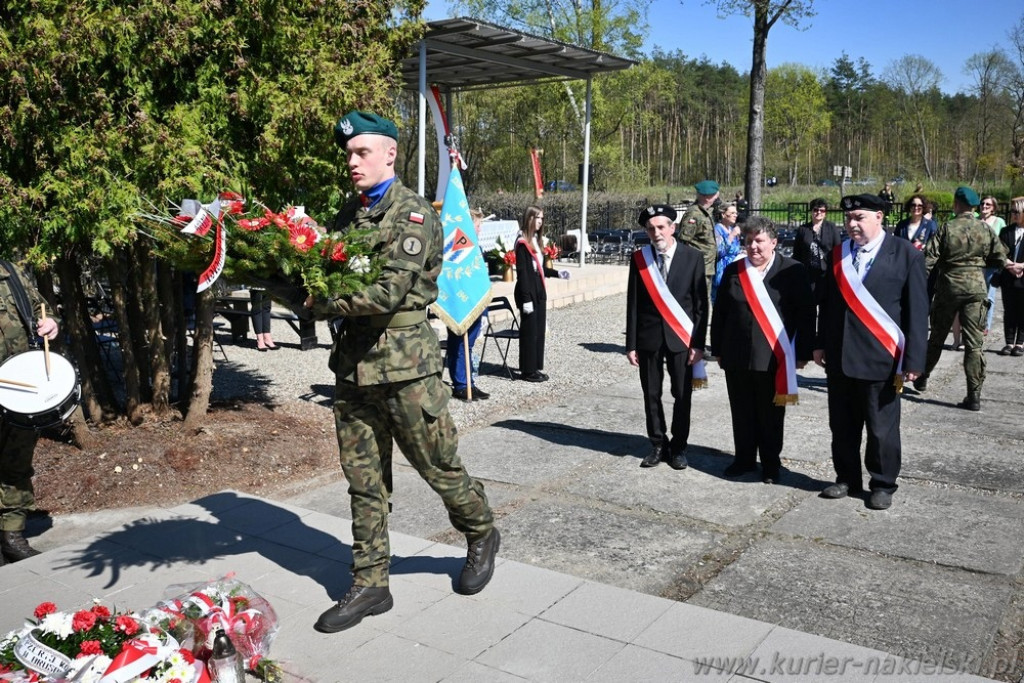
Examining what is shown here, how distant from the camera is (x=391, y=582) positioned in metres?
4.89

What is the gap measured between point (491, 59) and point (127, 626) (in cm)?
1376

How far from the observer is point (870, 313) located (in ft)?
19.5

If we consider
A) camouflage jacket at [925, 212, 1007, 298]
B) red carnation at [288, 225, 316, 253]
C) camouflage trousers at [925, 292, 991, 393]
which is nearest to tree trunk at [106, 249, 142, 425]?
red carnation at [288, 225, 316, 253]

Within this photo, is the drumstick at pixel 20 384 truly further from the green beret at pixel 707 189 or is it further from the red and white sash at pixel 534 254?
the green beret at pixel 707 189

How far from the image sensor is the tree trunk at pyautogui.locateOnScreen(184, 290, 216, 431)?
7.82 metres

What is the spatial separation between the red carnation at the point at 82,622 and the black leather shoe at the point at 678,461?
171 inches

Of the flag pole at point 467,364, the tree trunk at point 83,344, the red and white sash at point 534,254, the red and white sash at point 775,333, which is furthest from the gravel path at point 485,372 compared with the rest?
the red and white sash at point 775,333

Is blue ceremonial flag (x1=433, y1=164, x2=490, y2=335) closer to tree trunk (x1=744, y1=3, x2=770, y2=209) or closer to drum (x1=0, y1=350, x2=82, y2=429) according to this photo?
drum (x1=0, y1=350, x2=82, y2=429)

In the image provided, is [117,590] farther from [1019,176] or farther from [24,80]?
[1019,176]

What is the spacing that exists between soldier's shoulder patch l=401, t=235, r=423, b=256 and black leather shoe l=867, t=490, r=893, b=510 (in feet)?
11.4

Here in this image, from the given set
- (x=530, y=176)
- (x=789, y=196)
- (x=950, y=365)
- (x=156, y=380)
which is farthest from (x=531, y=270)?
(x=789, y=196)

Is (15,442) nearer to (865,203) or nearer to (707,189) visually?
(865,203)

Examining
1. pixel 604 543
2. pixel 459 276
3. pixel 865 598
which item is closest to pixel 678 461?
pixel 604 543

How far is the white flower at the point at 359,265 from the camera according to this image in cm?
400
